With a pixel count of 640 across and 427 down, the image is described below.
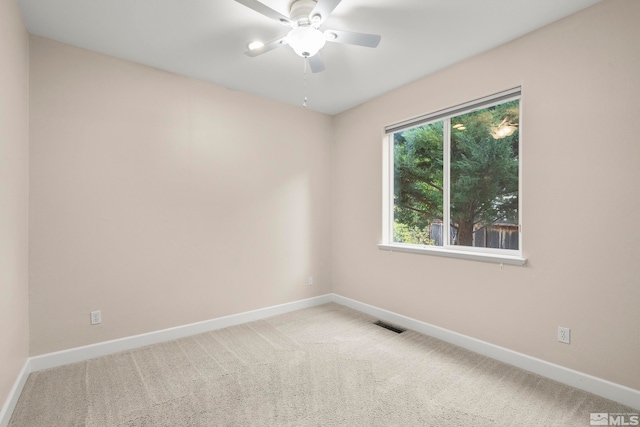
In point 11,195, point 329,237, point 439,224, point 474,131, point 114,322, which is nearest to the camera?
point 11,195

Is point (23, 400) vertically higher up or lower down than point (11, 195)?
lower down

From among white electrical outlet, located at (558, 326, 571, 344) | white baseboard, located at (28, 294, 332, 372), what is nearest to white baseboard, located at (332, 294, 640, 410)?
white electrical outlet, located at (558, 326, 571, 344)

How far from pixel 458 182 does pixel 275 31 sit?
2.12m

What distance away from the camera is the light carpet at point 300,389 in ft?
5.96

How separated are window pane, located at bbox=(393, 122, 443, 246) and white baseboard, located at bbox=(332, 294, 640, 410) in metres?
Answer: 0.87

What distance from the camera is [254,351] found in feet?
8.82

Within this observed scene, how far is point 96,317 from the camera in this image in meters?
2.57

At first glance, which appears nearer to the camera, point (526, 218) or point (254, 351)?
point (526, 218)

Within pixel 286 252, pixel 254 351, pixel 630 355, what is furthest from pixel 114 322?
pixel 630 355

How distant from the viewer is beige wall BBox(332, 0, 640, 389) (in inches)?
75.4

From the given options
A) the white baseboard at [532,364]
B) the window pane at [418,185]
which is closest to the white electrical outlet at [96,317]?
the white baseboard at [532,364]

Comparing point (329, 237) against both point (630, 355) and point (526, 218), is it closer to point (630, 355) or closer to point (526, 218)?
point (526, 218)

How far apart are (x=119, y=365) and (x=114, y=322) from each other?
1.29 feet

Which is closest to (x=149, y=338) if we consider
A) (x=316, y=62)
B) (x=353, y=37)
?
(x=316, y=62)
